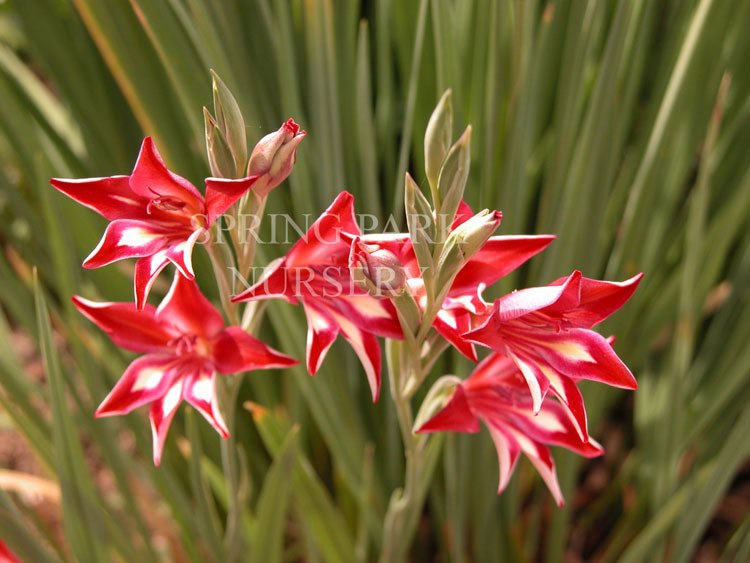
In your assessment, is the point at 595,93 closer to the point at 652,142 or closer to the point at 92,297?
the point at 652,142

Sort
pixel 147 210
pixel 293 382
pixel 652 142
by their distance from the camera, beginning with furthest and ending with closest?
pixel 293 382
pixel 652 142
pixel 147 210

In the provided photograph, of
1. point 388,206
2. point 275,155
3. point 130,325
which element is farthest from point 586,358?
point 388,206

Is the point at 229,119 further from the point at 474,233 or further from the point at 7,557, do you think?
the point at 7,557

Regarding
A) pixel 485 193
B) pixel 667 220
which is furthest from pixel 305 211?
pixel 667 220

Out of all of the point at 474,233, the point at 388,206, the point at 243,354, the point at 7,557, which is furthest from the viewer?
the point at 388,206

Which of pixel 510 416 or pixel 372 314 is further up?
pixel 372 314

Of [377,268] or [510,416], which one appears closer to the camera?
[377,268]

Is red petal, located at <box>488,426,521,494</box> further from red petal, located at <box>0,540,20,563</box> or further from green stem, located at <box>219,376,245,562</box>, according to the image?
red petal, located at <box>0,540,20,563</box>
